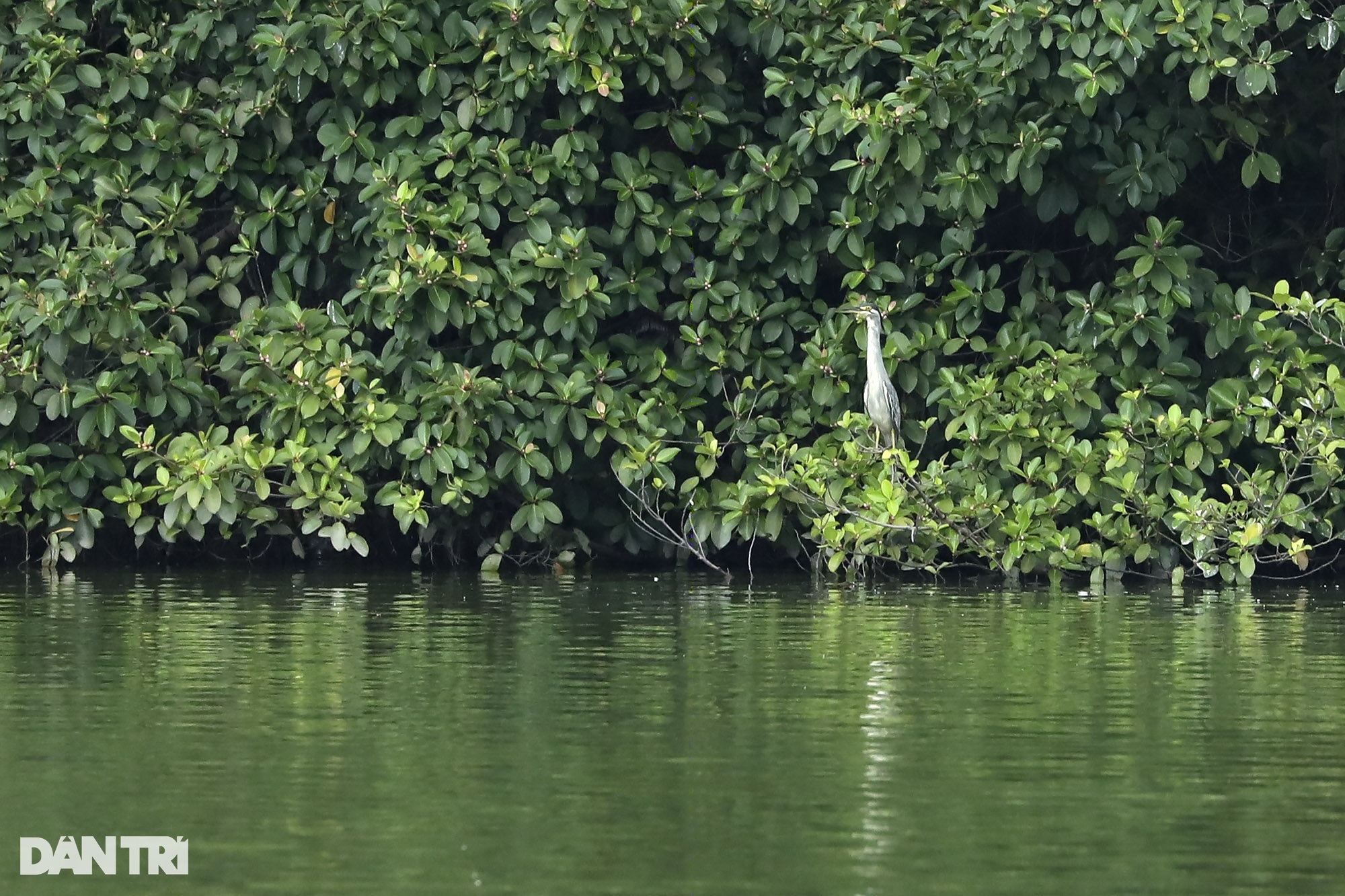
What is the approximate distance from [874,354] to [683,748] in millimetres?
7375

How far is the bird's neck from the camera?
14.9m

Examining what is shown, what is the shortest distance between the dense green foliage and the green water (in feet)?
7.04

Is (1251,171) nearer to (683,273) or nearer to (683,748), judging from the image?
(683,273)

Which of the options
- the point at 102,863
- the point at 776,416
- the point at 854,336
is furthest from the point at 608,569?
the point at 102,863

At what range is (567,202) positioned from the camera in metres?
15.8

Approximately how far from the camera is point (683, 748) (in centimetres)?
789

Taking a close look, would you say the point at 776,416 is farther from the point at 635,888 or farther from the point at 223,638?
the point at 635,888

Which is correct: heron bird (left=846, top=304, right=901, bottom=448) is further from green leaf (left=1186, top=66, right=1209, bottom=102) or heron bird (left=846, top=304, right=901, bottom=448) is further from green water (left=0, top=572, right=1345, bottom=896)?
green leaf (left=1186, top=66, right=1209, bottom=102)
